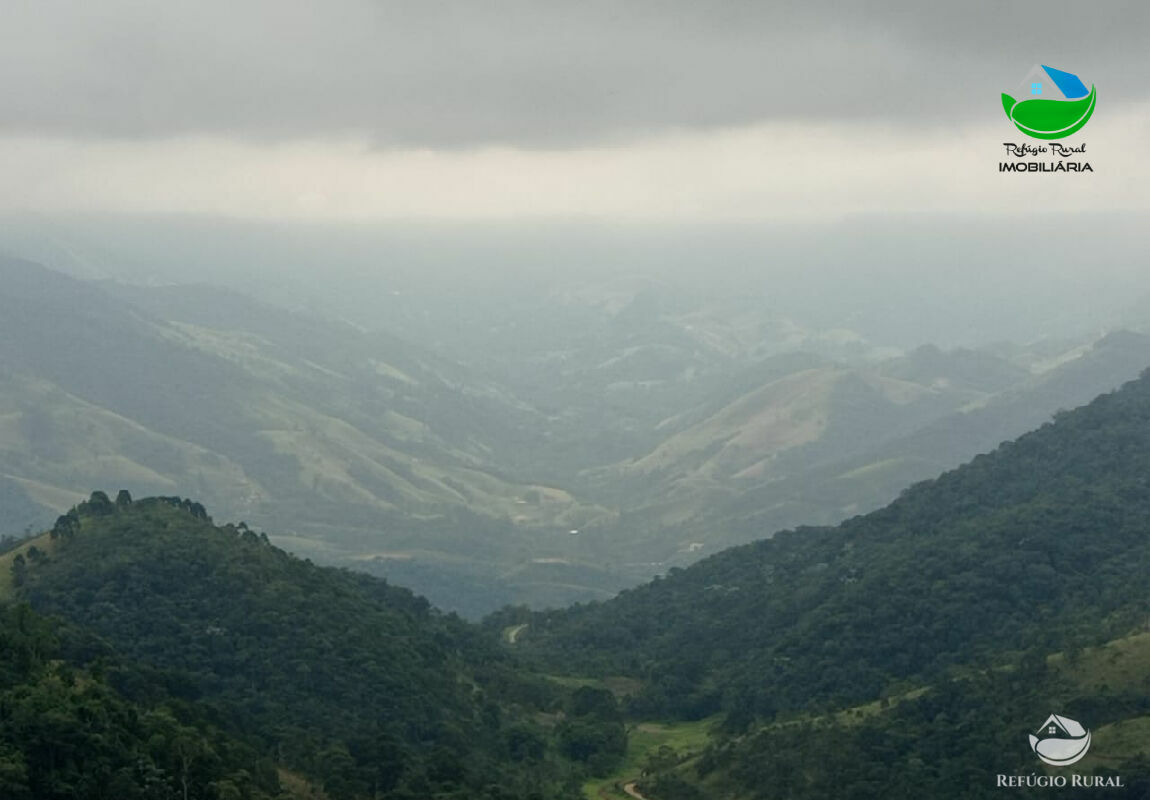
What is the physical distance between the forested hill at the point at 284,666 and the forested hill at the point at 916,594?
1701cm

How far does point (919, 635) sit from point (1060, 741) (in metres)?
27.6

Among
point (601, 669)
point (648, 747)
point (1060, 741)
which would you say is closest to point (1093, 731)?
point (1060, 741)

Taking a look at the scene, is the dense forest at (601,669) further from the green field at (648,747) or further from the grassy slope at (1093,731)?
the green field at (648,747)

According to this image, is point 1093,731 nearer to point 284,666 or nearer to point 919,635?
point 919,635

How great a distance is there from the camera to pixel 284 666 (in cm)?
Answer: 9988

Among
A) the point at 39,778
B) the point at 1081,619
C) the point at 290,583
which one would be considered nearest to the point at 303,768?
the point at 39,778

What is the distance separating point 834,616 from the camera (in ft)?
391

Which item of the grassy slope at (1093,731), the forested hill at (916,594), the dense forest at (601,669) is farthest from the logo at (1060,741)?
the forested hill at (916,594)

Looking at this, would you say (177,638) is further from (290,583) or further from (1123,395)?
(1123,395)

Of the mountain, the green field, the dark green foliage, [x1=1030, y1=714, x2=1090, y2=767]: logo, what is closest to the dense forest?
the dark green foliage

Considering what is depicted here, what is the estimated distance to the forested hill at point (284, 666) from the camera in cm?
8212

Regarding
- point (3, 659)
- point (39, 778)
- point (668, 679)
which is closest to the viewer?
point (39, 778)

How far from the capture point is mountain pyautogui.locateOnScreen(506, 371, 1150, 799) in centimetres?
8894

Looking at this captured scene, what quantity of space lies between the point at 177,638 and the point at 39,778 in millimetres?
39604
